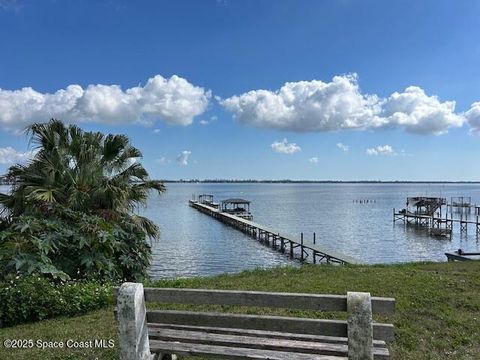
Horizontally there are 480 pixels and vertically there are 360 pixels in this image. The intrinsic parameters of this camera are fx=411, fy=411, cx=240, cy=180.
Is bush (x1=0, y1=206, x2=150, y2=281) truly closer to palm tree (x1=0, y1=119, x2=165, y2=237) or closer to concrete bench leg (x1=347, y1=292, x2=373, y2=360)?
palm tree (x1=0, y1=119, x2=165, y2=237)

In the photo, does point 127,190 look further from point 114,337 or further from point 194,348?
point 194,348

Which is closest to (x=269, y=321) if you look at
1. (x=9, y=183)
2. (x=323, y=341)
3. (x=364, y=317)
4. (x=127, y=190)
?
(x=323, y=341)

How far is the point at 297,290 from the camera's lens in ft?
25.9

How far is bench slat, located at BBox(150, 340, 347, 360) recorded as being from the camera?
3.27m

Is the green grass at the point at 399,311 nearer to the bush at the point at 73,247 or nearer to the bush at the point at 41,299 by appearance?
the bush at the point at 41,299

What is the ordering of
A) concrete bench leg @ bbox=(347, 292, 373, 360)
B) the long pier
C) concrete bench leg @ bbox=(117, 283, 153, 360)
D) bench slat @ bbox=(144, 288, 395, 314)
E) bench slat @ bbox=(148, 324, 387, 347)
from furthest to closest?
the long pier, bench slat @ bbox=(148, 324, 387, 347), concrete bench leg @ bbox=(117, 283, 153, 360), bench slat @ bbox=(144, 288, 395, 314), concrete bench leg @ bbox=(347, 292, 373, 360)

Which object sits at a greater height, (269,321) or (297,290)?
(269,321)

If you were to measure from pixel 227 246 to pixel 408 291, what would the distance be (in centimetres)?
2358

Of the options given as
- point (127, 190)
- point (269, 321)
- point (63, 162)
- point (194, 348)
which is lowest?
point (194, 348)

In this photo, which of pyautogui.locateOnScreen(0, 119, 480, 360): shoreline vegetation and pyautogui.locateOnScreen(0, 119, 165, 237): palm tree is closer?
pyautogui.locateOnScreen(0, 119, 480, 360): shoreline vegetation

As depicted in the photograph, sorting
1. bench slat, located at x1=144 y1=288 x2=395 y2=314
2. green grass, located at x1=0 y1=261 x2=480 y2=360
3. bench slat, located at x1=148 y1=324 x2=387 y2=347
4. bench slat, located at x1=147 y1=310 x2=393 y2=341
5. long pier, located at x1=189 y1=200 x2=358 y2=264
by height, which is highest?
bench slat, located at x1=144 y1=288 x2=395 y2=314

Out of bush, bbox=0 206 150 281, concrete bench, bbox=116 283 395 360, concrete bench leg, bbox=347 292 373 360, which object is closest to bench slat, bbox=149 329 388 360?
concrete bench, bbox=116 283 395 360

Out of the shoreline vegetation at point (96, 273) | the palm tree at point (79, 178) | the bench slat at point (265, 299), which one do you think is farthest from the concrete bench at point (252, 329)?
the palm tree at point (79, 178)

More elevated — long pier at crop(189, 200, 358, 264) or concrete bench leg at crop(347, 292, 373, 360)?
concrete bench leg at crop(347, 292, 373, 360)
